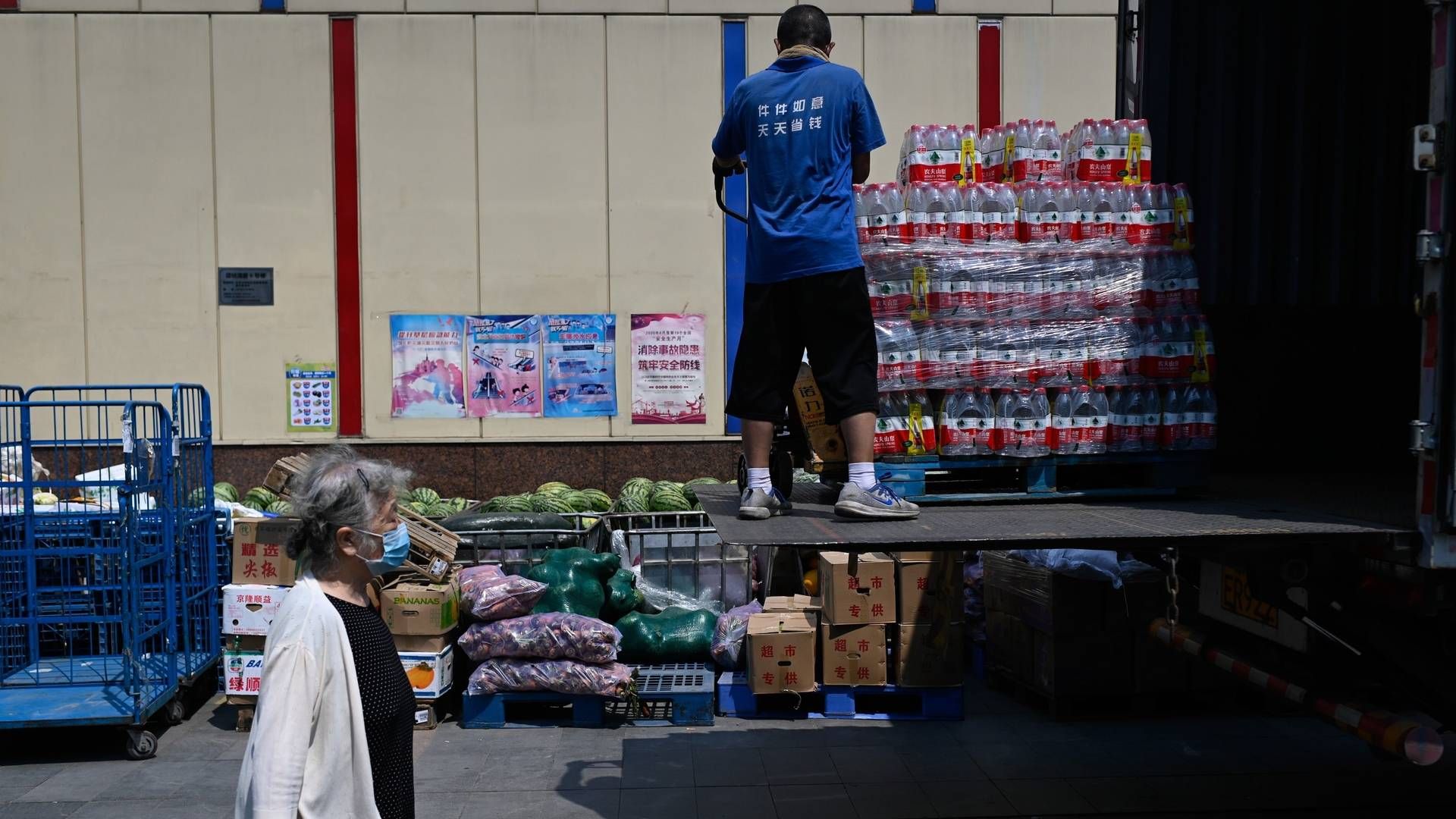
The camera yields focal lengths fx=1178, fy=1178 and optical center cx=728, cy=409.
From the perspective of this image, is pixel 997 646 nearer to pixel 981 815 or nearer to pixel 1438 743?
pixel 981 815

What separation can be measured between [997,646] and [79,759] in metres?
6.01

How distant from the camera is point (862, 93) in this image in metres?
4.90

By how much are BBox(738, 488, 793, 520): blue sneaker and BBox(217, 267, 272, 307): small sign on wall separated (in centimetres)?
786

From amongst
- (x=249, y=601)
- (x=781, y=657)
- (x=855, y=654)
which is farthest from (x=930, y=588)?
(x=249, y=601)

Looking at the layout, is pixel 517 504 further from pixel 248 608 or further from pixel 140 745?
pixel 140 745

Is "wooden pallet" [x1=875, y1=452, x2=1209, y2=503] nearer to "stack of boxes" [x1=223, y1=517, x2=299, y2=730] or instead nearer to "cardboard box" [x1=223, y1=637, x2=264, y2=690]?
"stack of boxes" [x1=223, y1=517, x2=299, y2=730]

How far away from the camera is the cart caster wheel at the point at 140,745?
7.12 m

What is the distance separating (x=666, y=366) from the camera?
37.4 feet

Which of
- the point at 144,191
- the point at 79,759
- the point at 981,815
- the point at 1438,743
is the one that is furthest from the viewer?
the point at 144,191

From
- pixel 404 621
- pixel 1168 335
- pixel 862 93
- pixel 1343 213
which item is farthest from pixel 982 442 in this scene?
pixel 404 621

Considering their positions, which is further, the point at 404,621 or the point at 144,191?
the point at 144,191

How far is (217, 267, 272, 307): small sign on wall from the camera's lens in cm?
1127

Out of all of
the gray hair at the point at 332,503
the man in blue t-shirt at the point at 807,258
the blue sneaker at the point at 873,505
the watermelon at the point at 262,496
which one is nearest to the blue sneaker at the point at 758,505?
the man in blue t-shirt at the point at 807,258

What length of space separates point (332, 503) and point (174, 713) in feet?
18.6
